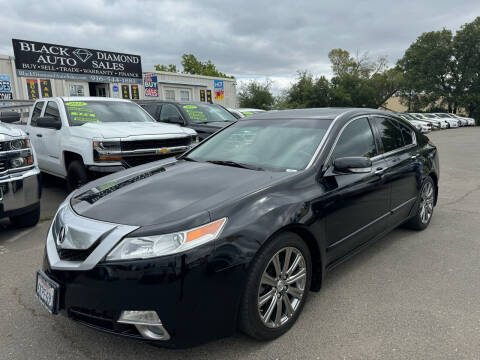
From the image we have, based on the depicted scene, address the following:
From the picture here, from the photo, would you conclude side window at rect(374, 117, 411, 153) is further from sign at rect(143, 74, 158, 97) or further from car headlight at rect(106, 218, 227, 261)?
sign at rect(143, 74, 158, 97)

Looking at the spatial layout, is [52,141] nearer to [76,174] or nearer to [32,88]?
[76,174]

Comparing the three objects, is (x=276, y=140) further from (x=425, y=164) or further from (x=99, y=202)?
(x=425, y=164)

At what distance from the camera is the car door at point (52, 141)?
251 inches

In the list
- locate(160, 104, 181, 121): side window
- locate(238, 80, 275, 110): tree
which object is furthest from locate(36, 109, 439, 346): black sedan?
locate(238, 80, 275, 110): tree

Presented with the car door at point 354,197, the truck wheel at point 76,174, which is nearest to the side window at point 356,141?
the car door at point 354,197

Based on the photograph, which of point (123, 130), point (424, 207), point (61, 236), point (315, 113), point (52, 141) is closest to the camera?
point (61, 236)

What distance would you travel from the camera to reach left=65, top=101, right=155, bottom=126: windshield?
6469mm

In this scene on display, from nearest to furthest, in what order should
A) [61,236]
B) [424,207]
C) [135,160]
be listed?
[61,236], [424,207], [135,160]

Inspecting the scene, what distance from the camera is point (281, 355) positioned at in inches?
93.4

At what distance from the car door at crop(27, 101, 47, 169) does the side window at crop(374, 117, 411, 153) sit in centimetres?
581

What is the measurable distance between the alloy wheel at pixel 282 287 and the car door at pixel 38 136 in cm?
587

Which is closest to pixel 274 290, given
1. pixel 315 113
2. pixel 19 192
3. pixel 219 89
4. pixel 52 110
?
pixel 315 113

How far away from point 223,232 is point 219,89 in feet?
74.6

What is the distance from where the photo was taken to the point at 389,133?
4.12 metres
